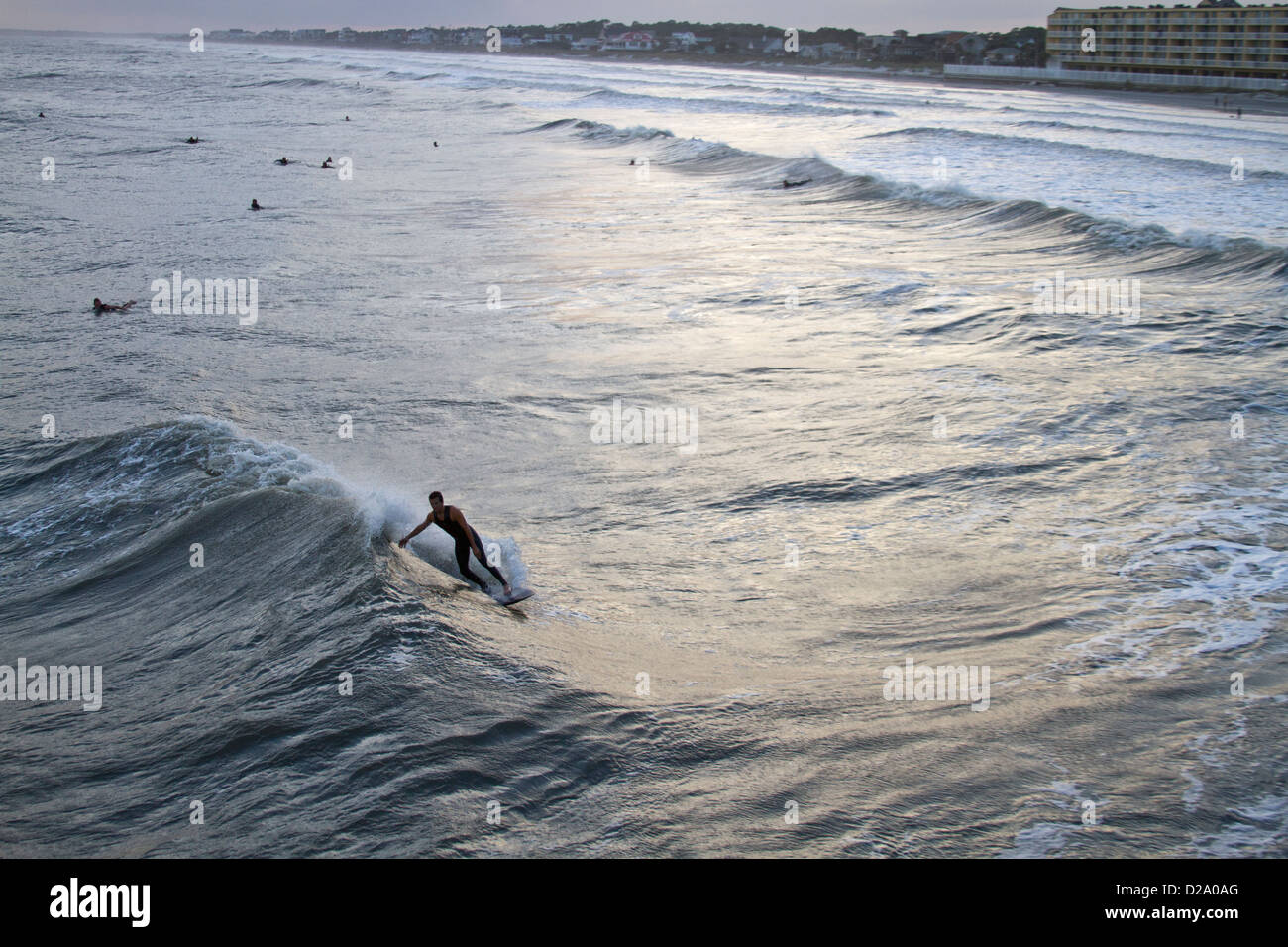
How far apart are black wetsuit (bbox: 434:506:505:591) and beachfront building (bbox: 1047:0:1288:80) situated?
103651mm

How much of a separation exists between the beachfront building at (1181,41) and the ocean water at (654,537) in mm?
87354

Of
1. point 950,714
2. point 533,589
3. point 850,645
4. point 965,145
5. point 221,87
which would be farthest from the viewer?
point 221,87

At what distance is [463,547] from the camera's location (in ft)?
32.9

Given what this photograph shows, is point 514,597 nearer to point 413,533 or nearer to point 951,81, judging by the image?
point 413,533

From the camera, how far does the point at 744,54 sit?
581 feet

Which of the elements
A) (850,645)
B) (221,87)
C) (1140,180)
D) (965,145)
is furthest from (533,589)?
(221,87)

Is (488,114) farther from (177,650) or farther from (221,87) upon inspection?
(177,650)

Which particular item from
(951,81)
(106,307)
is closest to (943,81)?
(951,81)

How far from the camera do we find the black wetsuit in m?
9.93

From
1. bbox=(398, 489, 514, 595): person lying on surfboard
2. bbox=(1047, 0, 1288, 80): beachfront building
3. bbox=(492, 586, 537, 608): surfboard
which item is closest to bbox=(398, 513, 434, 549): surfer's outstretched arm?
bbox=(398, 489, 514, 595): person lying on surfboard

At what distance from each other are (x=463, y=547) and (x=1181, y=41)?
123 m

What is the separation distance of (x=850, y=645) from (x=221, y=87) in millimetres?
94499
